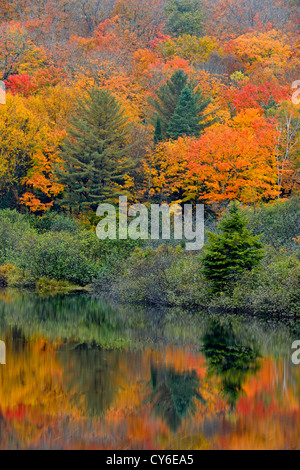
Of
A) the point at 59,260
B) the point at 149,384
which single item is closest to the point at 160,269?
the point at 59,260

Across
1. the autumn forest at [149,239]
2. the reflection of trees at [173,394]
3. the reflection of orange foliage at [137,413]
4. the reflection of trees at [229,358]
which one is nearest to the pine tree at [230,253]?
the autumn forest at [149,239]

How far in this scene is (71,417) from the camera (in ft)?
31.8

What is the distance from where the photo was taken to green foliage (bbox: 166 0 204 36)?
5809 cm

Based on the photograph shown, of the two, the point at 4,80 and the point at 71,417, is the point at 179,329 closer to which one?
the point at 71,417

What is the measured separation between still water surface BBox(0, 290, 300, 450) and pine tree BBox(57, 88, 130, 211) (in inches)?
646

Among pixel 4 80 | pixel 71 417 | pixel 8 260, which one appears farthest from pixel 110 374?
pixel 4 80

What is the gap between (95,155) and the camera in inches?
1352

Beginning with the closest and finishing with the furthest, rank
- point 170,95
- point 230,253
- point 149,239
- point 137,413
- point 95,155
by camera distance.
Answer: point 137,413
point 230,253
point 149,239
point 95,155
point 170,95

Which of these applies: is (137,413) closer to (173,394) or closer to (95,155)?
(173,394)

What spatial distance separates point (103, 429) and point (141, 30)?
54031 millimetres

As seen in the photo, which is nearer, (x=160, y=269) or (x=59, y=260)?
(x=160, y=269)

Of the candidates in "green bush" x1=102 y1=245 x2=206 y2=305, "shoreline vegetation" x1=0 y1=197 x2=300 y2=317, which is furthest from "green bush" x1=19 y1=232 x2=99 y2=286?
"green bush" x1=102 y1=245 x2=206 y2=305

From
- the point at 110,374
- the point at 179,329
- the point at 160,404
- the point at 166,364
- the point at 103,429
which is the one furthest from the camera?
the point at 179,329

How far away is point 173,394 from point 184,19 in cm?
5200
